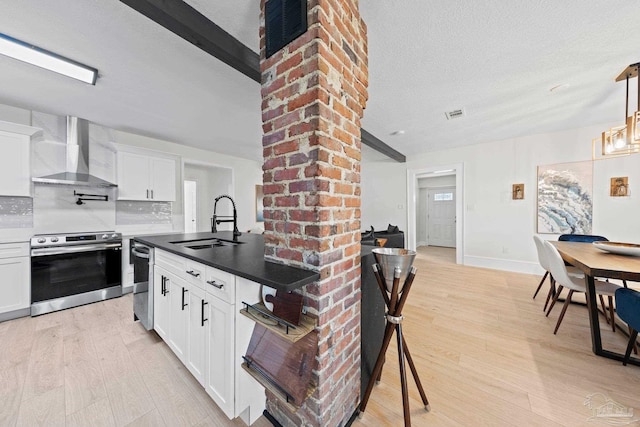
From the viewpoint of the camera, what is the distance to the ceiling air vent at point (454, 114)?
3.05m

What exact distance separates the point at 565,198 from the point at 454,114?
2642 millimetres

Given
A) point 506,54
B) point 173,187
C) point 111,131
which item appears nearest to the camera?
point 506,54

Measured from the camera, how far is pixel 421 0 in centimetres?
142

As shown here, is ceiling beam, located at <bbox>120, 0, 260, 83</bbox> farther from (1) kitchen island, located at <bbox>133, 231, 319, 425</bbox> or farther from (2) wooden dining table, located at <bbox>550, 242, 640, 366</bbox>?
(2) wooden dining table, located at <bbox>550, 242, 640, 366</bbox>

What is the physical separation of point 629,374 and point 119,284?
17.5 feet

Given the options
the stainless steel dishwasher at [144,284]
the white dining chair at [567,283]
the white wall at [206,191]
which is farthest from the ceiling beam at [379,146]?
the white wall at [206,191]

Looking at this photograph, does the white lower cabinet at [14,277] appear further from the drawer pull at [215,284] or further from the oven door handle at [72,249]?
the drawer pull at [215,284]

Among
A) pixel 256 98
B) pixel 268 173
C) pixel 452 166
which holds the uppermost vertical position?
pixel 256 98

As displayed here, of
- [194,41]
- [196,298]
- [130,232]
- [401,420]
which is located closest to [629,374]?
[401,420]

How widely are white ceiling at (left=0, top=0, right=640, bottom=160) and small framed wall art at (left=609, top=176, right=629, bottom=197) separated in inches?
37.4

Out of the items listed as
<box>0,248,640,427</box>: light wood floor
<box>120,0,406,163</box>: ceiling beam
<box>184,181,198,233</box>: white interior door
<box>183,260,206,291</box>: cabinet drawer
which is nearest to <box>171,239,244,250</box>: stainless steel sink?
<box>183,260,206,291</box>: cabinet drawer

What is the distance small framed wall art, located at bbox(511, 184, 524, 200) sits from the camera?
4200mm

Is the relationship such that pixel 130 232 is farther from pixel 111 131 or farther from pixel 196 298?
pixel 196 298

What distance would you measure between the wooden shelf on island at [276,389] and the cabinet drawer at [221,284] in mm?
369
